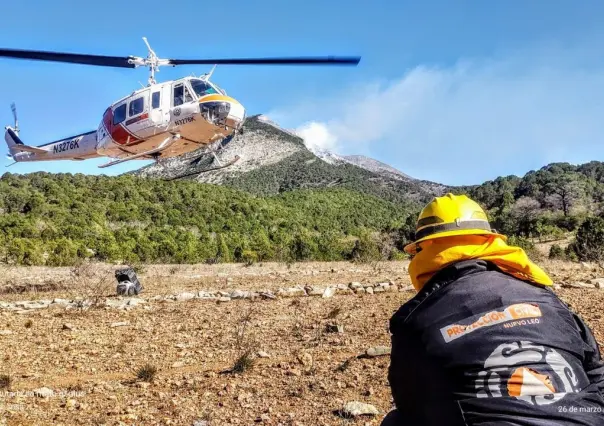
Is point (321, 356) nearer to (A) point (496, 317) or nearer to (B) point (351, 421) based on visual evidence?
(B) point (351, 421)

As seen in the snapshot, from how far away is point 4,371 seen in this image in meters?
5.73

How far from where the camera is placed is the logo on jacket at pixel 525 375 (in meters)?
1.52

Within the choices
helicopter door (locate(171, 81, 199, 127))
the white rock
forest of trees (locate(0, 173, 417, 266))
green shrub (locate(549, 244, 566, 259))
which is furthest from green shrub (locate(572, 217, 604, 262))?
helicopter door (locate(171, 81, 199, 127))

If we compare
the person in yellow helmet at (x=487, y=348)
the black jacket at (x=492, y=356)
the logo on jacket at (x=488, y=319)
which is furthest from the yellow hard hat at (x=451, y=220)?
the logo on jacket at (x=488, y=319)

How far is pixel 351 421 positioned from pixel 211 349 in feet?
9.49

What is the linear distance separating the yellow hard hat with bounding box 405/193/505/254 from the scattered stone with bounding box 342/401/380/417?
2.58 meters

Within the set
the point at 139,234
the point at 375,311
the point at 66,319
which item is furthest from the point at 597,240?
the point at 139,234

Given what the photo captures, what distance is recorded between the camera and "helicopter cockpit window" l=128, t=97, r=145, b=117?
12969mm

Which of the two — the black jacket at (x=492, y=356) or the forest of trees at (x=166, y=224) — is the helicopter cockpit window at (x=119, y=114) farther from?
the black jacket at (x=492, y=356)

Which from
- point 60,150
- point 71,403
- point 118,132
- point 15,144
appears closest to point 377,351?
point 71,403

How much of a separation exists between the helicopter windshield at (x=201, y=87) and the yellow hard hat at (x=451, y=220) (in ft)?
38.9

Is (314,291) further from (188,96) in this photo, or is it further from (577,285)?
(188,96)

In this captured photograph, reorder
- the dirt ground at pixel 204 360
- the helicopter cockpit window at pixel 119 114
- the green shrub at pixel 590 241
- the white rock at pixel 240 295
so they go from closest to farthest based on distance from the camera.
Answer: the dirt ground at pixel 204 360 → the white rock at pixel 240 295 → the helicopter cockpit window at pixel 119 114 → the green shrub at pixel 590 241

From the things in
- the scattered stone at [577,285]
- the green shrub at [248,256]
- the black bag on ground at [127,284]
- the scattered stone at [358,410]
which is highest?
the green shrub at [248,256]
